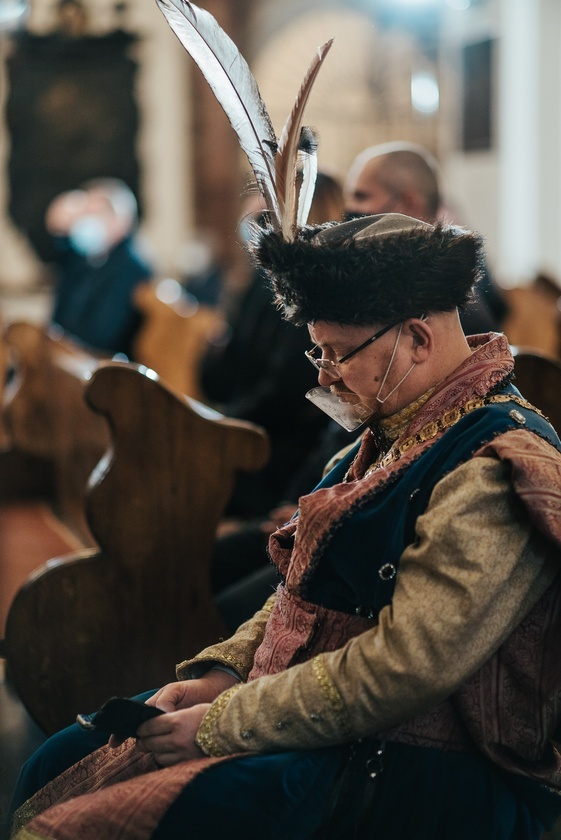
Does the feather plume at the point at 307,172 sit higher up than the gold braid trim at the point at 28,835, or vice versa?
the feather plume at the point at 307,172

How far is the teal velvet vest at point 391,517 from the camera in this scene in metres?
1.49

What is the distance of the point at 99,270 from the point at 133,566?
428 centimetres

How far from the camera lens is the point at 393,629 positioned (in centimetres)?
143

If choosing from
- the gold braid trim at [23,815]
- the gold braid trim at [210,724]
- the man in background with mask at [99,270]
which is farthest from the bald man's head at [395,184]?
the man in background with mask at [99,270]

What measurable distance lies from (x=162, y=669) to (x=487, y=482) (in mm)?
1416

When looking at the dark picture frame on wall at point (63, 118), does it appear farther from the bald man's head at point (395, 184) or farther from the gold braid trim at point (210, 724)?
the gold braid trim at point (210, 724)

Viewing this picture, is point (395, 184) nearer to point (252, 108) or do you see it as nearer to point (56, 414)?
point (252, 108)

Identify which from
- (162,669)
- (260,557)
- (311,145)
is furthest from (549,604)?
(260,557)

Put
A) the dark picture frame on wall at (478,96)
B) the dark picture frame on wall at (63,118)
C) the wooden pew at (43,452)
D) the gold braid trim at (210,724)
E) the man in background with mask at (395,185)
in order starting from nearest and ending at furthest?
the gold braid trim at (210,724)
the man in background with mask at (395,185)
the wooden pew at (43,452)
the dark picture frame on wall at (478,96)
the dark picture frame on wall at (63,118)

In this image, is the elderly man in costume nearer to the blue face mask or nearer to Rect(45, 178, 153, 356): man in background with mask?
Rect(45, 178, 153, 356): man in background with mask

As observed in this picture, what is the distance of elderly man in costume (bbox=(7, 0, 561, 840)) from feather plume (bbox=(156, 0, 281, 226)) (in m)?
0.19

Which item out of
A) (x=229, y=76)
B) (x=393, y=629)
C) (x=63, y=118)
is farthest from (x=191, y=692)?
(x=63, y=118)

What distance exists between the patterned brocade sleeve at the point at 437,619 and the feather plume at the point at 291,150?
1.66 ft

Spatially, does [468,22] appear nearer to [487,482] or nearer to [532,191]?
[532,191]
